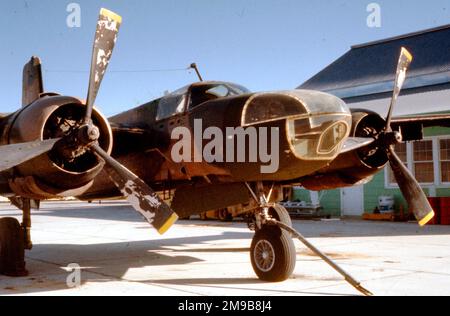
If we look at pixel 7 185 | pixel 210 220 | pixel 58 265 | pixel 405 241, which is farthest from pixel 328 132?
pixel 210 220

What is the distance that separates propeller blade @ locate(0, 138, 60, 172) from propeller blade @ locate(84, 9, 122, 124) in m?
0.98

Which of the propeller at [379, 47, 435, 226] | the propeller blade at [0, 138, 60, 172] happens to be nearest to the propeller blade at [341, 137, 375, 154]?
the propeller at [379, 47, 435, 226]

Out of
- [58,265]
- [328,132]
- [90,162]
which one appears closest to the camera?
[328,132]

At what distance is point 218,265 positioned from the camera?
988cm

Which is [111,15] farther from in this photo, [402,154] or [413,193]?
[402,154]

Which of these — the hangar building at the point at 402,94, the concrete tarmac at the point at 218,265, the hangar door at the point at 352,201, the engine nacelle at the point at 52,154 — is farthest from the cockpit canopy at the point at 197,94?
the hangar door at the point at 352,201

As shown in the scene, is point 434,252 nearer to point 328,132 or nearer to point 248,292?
point 328,132

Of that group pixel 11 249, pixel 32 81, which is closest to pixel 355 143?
pixel 11 249

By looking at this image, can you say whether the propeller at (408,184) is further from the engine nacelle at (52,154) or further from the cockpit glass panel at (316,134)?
the engine nacelle at (52,154)

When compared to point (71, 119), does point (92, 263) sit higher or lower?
lower

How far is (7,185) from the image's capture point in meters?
8.73

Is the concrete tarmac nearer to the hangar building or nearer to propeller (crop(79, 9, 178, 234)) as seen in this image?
propeller (crop(79, 9, 178, 234))

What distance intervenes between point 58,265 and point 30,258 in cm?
165

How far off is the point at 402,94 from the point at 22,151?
20.1 metres
